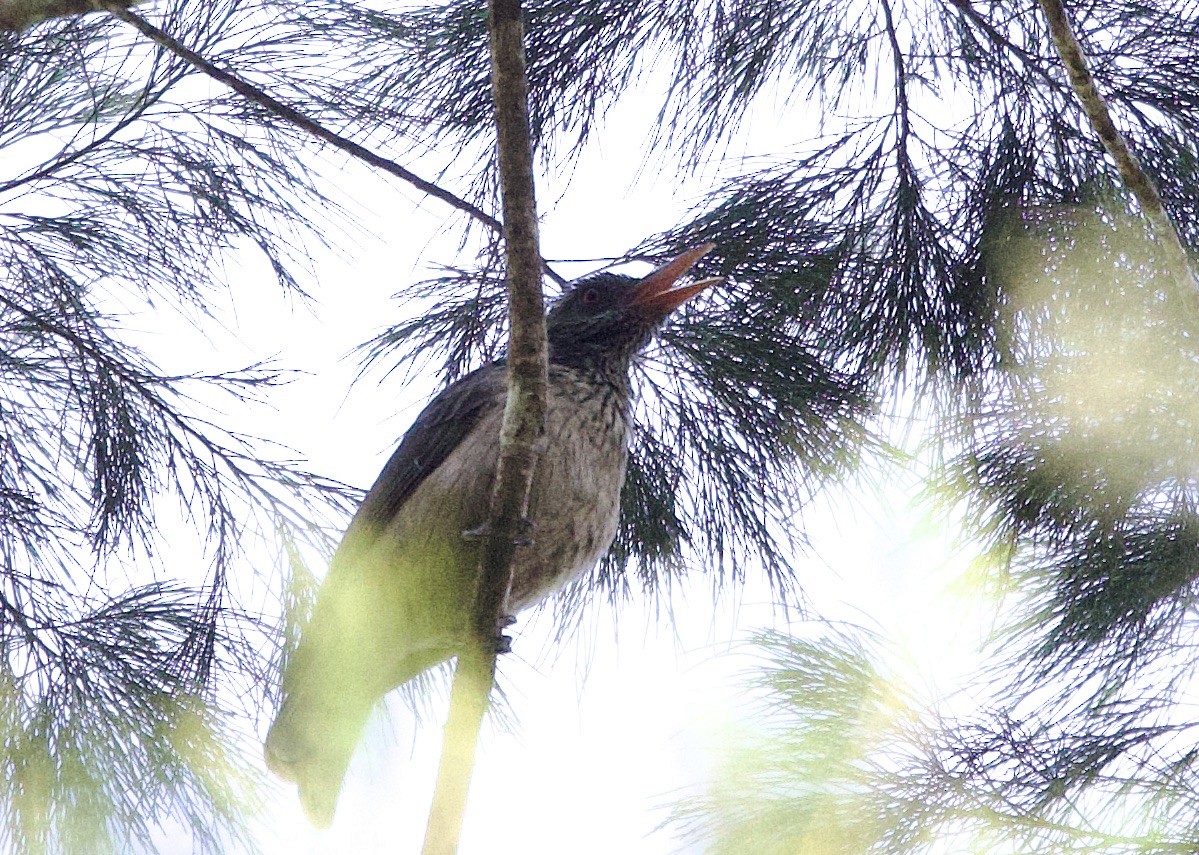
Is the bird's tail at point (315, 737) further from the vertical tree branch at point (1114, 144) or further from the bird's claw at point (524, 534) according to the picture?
the vertical tree branch at point (1114, 144)

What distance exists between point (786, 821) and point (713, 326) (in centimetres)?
105

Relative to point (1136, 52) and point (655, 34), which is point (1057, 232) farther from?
point (655, 34)

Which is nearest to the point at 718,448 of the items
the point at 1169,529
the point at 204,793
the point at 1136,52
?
the point at 1169,529

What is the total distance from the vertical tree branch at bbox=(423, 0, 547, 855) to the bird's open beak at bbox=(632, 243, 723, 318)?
616 millimetres

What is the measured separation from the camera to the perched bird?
9.41 feet

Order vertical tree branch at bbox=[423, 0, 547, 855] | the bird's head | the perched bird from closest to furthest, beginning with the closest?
1. vertical tree branch at bbox=[423, 0, 547, 855]
2. the perched bird
3. the bird's head

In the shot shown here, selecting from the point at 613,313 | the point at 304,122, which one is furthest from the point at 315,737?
the point at 304,122

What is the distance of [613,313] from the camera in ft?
10.6

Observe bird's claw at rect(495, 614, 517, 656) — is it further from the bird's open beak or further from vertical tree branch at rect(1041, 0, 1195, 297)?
vertical tree branch at rect(1041, 0, 1195, 297)

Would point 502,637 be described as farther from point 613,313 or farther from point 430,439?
point 613,313

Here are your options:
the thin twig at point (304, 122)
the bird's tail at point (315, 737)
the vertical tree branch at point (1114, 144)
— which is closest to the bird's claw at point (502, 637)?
the bird's tail at point (315, 737)

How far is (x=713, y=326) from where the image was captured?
2965 millimetres

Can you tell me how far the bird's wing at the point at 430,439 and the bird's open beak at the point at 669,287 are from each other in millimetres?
365

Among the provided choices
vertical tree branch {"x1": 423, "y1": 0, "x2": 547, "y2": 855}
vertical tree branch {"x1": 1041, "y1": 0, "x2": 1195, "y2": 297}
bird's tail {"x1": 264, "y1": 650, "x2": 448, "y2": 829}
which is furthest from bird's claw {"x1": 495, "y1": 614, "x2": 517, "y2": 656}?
vertical tree branch {"x1": 1041, "y1": 0, "x2": 1195, "y2": 297}
